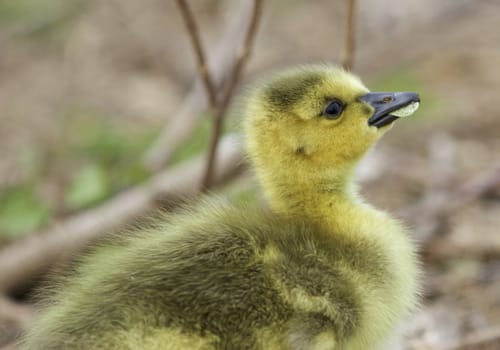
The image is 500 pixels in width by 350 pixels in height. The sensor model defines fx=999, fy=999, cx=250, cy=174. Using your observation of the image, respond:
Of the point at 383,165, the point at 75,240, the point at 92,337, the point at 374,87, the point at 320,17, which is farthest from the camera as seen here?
the point at 320,17

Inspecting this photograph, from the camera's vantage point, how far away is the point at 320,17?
21.6 feet

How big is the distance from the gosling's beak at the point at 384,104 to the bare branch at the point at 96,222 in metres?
1.01

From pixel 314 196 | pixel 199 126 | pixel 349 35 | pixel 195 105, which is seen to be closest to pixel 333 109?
pixel 314 196

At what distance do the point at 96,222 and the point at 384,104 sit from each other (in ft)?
5.34

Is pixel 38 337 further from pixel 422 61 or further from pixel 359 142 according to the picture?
pixel 422 61

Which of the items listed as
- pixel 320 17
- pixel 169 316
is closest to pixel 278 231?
pixel 169 316

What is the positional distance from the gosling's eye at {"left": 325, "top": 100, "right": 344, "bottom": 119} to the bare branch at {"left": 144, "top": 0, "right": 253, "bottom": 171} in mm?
1807

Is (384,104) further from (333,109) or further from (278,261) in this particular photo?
(278,261)

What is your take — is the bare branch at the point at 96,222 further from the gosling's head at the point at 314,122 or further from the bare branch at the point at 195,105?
the gosling's head at the point at 314,122

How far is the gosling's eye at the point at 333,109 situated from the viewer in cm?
264

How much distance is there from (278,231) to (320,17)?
4.36 m

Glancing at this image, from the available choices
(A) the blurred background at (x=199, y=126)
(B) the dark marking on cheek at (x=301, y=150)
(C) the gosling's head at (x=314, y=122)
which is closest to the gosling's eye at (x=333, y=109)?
(C) the gosling's head at (x=314, y=122)

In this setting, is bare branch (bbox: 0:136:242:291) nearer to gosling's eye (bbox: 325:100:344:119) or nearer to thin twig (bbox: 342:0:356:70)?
thin twig (bbox: 342:0:356:70)

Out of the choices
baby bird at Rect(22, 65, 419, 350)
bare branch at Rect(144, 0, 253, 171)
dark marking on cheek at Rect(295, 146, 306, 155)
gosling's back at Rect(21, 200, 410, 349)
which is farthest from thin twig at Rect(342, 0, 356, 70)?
bare branch at Rect(144, 0, 253, 171)
